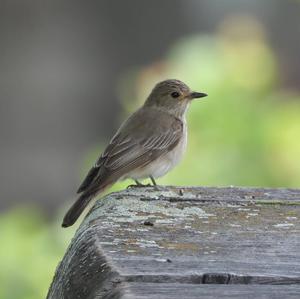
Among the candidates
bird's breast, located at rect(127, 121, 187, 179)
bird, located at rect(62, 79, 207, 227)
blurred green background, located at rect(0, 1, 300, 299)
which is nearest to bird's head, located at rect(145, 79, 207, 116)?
bird, located at rect(62, 79, 207, 227)

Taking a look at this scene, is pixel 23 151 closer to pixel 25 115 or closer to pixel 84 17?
pixel 25 115

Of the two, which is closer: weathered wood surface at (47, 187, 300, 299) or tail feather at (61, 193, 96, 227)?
weathered wood surface at (47, 187, 300, 299)

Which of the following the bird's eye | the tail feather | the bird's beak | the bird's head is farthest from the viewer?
the bird's eye

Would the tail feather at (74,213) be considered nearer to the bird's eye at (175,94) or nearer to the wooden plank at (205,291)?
the bird's eye at (175,94)

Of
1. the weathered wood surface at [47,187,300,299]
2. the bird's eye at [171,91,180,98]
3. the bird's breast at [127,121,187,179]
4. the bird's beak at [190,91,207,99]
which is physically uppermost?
the weathered wood surface at [47,187,300,299]

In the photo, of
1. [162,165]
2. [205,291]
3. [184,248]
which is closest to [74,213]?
[162,165]

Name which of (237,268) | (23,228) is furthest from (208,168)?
(237,268)

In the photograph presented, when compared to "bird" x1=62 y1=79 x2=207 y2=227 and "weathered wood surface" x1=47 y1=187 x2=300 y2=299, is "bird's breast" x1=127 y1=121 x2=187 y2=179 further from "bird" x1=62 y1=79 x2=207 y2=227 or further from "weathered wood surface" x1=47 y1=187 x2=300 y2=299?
"weathered wood surface" x1=47 y1=187 x2=300 y2=299

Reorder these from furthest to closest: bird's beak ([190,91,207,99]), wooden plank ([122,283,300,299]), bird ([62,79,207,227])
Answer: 1. bird's beak ([190,91,207,99])
2. bird ([62,79,207,227])
3. wooden plank ([122,283,300,299])

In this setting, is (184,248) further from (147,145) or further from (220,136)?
(147,145)

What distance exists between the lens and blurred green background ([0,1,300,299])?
19.0 ft

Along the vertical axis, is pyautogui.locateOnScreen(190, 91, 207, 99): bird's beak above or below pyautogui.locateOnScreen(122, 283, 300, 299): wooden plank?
below

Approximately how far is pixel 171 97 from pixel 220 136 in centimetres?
98

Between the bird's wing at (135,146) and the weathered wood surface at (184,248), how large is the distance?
2.47 meters
